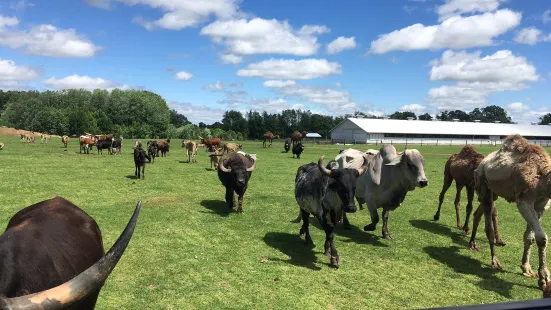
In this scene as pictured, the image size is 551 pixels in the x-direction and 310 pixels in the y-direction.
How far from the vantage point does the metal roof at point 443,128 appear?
84875 millimetres

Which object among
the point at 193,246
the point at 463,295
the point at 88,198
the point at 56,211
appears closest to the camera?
the point at 56,211

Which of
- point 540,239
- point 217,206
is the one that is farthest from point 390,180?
point 217,206

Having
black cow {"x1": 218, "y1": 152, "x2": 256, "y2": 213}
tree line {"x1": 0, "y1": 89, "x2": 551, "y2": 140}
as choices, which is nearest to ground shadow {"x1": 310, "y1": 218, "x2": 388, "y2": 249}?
black cow {"x1": 218, "y1": 152, "x2": 256, "y2": 213}

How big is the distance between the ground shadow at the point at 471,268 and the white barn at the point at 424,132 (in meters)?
70.9

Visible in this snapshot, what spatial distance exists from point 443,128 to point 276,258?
305 feet

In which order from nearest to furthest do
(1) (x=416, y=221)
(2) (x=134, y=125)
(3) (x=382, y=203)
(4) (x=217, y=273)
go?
(4) (x=217, y=273)
(3) (x=382, y=203)
(1) (x=416, y=221)
(2) (x=134, y=125)

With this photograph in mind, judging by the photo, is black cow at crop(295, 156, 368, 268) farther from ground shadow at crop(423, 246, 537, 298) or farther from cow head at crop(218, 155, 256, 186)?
cow head at crop(218, 155, 256, 186)

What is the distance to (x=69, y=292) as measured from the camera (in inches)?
102

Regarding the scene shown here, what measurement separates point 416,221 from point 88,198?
11.7 m

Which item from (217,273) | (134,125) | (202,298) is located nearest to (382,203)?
(217,273)

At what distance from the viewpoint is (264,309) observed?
5.94 metres

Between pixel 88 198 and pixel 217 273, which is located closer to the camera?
pixel 217 273

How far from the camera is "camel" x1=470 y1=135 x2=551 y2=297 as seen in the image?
22.5ft

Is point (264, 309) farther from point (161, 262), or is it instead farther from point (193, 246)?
point (193, 246)
